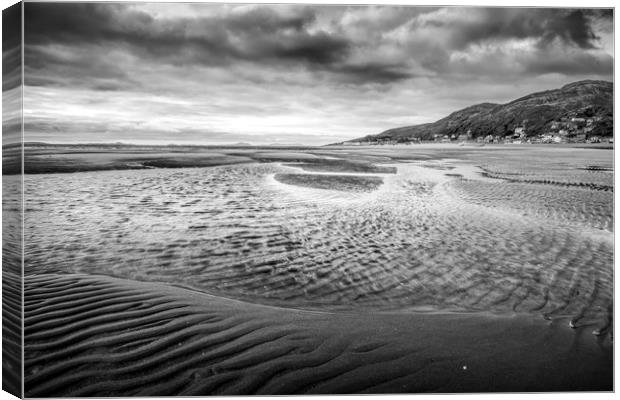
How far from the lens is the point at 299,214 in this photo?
20.4 feet

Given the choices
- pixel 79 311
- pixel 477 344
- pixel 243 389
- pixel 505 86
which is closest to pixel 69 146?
pixel 79 311

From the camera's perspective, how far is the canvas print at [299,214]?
351cm

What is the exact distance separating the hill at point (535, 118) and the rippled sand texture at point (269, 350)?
2431 millimetres

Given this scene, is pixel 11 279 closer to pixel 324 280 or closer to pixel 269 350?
pixel 269 350

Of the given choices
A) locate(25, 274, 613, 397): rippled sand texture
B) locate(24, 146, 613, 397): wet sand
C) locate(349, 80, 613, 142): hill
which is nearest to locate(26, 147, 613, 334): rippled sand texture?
locate(24, 146, 613, 397): wet sand

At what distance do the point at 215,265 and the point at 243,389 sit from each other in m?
1.65

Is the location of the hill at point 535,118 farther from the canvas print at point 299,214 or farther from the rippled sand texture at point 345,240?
the rippled sand texture at point 345,240

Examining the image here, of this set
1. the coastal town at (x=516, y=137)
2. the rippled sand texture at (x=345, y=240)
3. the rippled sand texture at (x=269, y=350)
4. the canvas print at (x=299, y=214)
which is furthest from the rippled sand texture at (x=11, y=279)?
the coastal town at (x=516, y=137)

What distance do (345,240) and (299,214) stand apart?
3.15ft

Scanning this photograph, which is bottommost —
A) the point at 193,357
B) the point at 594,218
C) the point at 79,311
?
the point at 193,357

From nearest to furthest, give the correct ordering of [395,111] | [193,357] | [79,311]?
1. [193,357]
2. [79,311]
3. [395,111]

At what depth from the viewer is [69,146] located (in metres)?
4.57

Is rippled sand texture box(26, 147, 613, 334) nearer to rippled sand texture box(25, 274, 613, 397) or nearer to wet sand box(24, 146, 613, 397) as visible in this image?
wet sand box(24, 146, 613, 397)

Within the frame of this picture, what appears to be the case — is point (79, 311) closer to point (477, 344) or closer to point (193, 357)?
point (193, 357)
